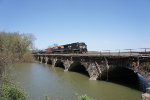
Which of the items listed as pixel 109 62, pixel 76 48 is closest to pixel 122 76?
pixel 109 62

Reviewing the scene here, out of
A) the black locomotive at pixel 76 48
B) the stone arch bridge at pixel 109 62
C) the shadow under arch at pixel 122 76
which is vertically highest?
the black locomotive at pixel 76 48

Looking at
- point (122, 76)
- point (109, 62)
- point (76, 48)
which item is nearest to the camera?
point (109, 62)

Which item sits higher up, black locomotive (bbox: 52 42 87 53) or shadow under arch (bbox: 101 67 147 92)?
black locomotive (bbox: 52 42 87 53)

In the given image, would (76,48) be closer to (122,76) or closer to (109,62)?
(122,76)

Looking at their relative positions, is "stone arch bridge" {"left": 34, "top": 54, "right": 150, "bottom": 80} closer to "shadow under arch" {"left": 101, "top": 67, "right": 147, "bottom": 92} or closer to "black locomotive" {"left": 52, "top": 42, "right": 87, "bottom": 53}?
"shadow under arch" {"left": 101, "top": 67, "right": 147, "bottom": 92}

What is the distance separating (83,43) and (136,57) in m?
36.9

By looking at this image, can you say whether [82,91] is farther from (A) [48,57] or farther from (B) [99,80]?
(A) [48,57]

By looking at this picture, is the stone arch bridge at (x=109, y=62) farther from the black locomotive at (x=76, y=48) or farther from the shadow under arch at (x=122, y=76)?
the black locomotive at (x=76, y=48)

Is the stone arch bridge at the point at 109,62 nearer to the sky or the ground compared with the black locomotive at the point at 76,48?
nearer to the ground

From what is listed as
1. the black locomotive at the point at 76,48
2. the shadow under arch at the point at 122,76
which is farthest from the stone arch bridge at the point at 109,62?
the black locomotive at the point at 76,48

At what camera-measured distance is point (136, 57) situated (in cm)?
2847

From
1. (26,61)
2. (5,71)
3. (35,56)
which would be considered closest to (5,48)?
(5,71)

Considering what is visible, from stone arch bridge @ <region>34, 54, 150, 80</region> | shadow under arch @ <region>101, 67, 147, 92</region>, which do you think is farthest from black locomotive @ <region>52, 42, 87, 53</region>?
shadow under arch @ <region>101, 67, 147, 92</region>

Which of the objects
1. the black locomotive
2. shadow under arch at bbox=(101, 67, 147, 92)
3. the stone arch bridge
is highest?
the black locomotive
